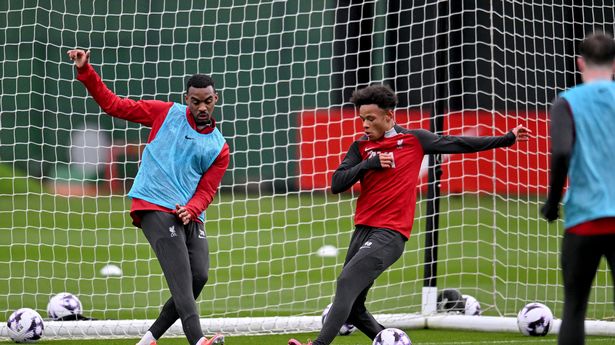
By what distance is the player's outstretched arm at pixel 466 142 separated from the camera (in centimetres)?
678

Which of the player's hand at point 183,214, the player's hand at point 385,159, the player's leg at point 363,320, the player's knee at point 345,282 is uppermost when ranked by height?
the player's hand at point 385,159

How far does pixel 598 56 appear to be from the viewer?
482cm

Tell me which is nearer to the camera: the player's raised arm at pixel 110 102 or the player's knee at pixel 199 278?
the player's raised arm at pixel 110 102

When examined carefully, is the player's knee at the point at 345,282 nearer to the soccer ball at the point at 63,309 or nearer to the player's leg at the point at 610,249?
the player's leg at the point at 610,249

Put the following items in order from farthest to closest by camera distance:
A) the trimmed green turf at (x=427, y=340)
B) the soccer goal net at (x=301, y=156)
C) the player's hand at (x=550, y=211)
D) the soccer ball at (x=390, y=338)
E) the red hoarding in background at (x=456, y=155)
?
the red hoarding in background at (x=456, y=155) < the soccer goal net at (x=301, y=156) < the trimmed green turf at (x=427, y=340) < the soccer ball at (x=390, y=338) < the player's hand at (x=550, y=211)

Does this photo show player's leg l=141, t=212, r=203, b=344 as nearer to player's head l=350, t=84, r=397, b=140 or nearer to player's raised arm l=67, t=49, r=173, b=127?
player's raised arm l=67, t=49, r=173, b=127

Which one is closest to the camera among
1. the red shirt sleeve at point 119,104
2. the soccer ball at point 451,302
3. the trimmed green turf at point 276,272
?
the red shirt sleeve at point 119,104

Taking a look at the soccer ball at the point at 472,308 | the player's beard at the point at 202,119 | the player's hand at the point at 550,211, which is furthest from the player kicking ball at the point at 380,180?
the soccer ball at the point at 472,308

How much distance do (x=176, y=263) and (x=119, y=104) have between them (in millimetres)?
997

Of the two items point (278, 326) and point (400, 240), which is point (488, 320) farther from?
point (400, 240)

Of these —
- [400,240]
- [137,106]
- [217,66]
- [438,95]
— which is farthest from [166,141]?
[217,66]

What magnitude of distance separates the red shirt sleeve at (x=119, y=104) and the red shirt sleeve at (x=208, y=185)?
425 mm

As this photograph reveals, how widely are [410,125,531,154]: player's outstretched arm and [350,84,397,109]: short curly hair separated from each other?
0.26 m

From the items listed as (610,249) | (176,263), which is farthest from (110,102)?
(610,249)
